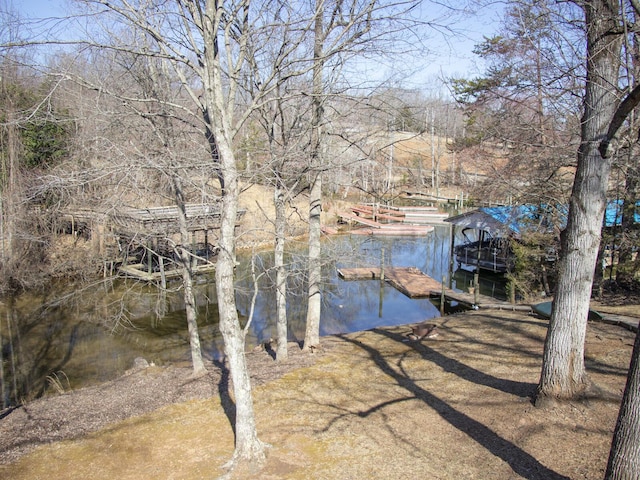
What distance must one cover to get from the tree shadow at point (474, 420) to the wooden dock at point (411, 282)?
7751 millimetres

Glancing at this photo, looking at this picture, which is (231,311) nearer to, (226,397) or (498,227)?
(226,397)

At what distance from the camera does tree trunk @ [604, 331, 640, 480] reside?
4039 millimetres

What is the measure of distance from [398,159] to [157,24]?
50763mm

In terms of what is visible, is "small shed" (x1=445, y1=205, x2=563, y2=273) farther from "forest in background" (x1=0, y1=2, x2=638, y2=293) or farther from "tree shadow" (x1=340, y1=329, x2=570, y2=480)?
"tree shadow" (x1=340, y1=329, x2=570, y2=480)

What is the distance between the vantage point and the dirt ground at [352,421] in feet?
18.3

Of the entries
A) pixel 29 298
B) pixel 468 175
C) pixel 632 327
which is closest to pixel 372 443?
pixel 632 327

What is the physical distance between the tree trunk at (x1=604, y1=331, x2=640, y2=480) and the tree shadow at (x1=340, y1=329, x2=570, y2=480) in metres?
1.07

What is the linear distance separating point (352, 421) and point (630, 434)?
3.62m

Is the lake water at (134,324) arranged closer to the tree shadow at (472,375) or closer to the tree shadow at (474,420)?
the tree shadow at (472,375)

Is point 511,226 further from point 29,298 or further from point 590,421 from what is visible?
point 29,298

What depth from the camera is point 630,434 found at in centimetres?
408

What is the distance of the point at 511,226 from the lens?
18.0 meters

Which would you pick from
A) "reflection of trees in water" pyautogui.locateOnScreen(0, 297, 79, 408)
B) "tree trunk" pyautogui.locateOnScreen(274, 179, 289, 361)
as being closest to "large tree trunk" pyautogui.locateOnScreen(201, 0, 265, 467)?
"tree trunk" pyautogui.locateOnScreen(274, 179, 289, 361)

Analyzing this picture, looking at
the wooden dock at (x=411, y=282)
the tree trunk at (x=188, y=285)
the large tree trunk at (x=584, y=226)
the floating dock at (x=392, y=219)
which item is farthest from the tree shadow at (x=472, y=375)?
the floating dock at (x=392, y=219)
